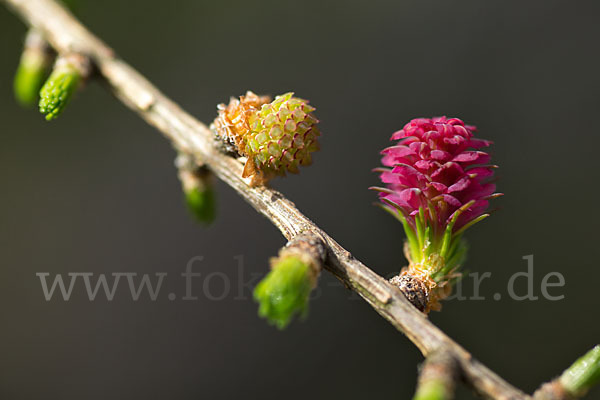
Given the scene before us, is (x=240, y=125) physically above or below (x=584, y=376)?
above

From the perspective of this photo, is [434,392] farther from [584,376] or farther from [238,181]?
[238,181]

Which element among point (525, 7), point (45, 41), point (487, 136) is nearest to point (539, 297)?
point (487, 136)

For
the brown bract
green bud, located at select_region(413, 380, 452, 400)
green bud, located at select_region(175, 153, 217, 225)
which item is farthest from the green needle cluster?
green bud, located at select_region(413, 380, 452, 400)

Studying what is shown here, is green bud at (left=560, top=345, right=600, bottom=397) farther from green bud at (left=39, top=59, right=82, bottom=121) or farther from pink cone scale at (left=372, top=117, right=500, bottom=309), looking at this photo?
green bud at (left=39, top=59, right=82, bottom=121)

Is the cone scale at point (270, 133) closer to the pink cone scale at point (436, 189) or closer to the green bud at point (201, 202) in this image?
the pink cone scale at point (436, 189)

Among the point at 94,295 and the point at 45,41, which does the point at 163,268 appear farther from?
the point at 45,41

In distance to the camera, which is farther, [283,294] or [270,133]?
[270,133]

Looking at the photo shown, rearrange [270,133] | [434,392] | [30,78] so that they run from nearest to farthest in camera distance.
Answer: [434,392] → [270,133] → [30,78]

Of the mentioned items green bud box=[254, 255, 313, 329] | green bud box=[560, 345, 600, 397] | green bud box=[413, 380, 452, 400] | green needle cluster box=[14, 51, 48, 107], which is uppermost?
green needle cluster box=[14, 51, 48, 107]

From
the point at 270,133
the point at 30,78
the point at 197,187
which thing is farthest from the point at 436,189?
the point at 30,78
